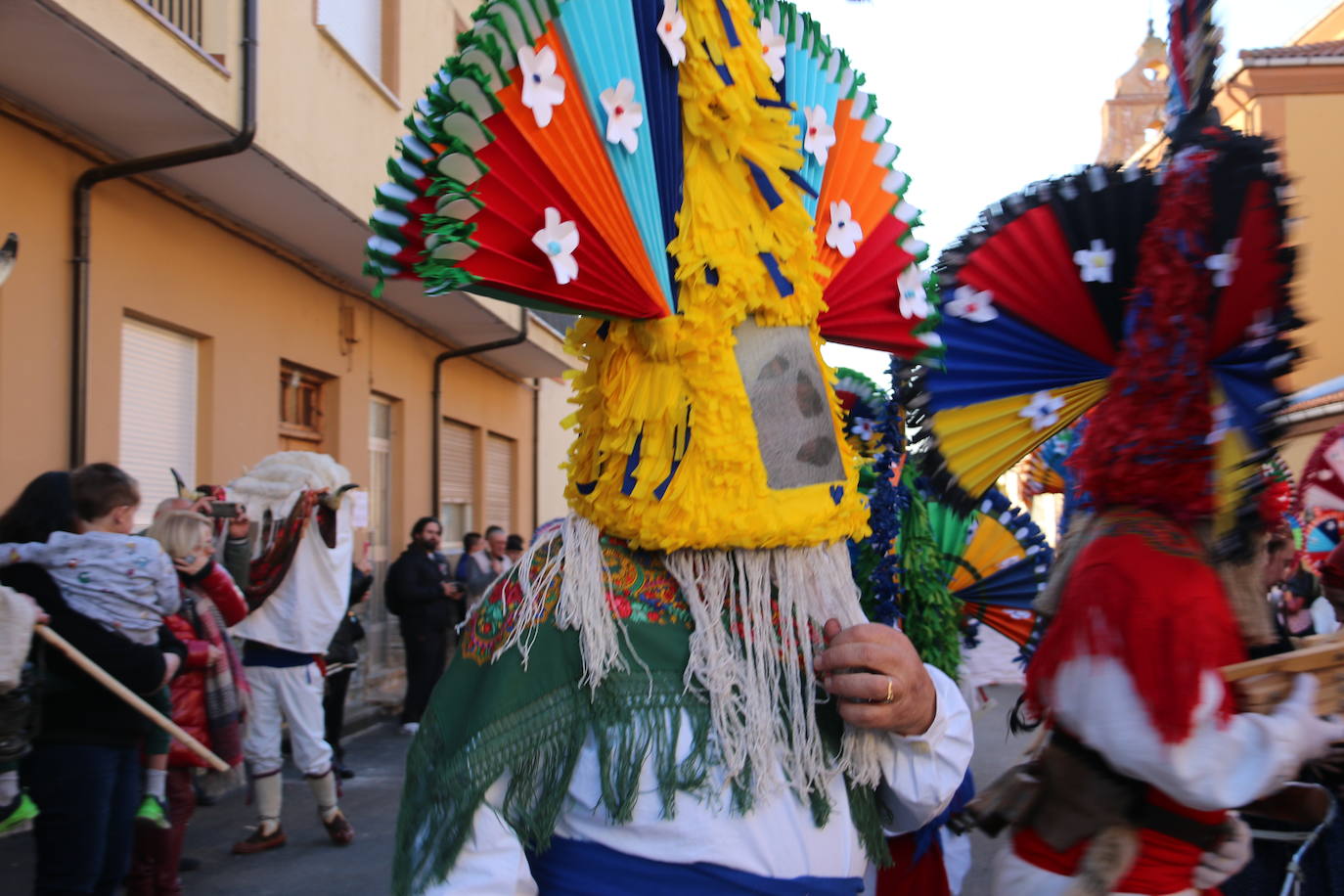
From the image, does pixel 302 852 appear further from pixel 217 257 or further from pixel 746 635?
pixel 746 635

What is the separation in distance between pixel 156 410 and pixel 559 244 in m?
6.18

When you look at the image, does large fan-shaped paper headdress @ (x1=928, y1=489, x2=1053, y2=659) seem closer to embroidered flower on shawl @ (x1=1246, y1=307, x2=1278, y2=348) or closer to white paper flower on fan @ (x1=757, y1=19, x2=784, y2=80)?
embroidered flower on shawl @ (x1=1246, y1=307, x2=1278, y2=348)

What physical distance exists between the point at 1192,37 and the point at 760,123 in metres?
1.18

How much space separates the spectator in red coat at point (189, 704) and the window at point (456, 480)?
7714 millimetres

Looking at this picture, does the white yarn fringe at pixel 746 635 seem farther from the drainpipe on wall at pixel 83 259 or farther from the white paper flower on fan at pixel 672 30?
the drainpipe on wall at pixel 83 259

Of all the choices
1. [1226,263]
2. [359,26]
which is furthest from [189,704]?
[359,26]

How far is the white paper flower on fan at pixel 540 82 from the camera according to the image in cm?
157

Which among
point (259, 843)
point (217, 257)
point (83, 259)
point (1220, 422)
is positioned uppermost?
point (217, 257)

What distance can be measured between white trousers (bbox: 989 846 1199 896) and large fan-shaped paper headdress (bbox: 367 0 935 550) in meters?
0.96

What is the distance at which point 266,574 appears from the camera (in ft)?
18.6

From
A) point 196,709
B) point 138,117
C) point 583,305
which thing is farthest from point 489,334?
point 583,305

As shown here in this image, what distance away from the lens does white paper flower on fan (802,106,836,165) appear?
189 centimetres

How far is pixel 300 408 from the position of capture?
30.1ft

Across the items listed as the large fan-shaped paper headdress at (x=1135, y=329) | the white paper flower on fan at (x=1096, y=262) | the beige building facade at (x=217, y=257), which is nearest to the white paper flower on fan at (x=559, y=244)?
the large fan-shaped paper headdress at (x=1135, y=329)
